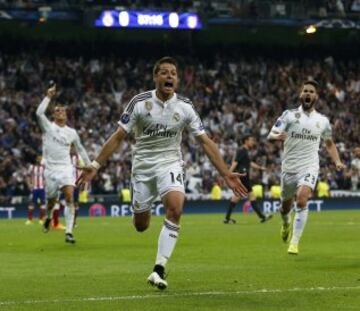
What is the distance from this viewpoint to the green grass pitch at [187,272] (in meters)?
11.4

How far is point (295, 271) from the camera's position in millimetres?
14953

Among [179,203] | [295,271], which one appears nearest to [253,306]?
[179,203]

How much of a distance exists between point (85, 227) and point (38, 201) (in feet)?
16.4

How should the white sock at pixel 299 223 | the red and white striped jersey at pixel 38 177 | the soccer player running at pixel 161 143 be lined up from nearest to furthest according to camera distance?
1. the soccer player running at pixel 161 143
2. the white sock at pixel 299 223
3. the red and white striped jersey at pixel 38 177

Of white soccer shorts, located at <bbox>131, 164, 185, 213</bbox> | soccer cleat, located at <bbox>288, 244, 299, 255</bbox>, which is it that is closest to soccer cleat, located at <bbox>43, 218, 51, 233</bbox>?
soccer cleat, located at <bbox>288, 244, 299, 255</bbox>

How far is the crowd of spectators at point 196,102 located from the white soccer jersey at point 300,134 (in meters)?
22.1

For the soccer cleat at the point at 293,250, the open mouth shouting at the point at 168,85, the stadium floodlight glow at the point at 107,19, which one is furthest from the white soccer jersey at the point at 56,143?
the stadium floodlight glow at the point at 107,19

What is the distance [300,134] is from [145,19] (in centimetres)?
2797

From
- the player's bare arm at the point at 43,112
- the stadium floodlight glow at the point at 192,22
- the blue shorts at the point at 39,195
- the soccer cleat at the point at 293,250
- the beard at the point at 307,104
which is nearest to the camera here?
the soccer cleat at the point at 293,250

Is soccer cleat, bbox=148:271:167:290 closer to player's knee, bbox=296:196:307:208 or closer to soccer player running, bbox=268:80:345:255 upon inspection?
player's knee, bbox=296:196:307:208

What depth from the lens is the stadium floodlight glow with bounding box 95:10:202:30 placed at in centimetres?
4616

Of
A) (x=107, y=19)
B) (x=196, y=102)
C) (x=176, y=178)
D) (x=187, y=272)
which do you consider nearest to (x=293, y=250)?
(x=187, y=272)

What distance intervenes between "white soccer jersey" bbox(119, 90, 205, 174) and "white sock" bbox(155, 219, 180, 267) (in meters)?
0.88

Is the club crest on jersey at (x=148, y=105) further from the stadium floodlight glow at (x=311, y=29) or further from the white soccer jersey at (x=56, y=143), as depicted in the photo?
the stadium floodlight glow at (x=311, y=29)
